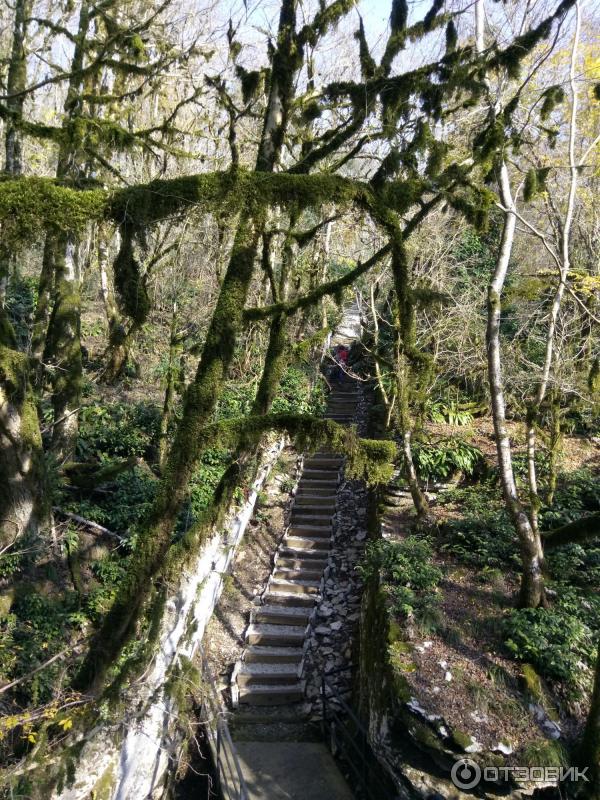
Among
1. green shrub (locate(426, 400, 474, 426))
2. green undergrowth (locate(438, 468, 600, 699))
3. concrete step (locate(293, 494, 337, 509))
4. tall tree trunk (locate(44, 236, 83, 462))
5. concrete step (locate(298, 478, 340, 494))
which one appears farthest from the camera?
green shrub (locate(426, 400, 474, 426))

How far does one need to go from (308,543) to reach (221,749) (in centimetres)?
494

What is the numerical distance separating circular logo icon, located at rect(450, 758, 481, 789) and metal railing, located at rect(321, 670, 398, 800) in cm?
79

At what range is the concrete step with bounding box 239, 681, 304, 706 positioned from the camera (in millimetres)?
8875

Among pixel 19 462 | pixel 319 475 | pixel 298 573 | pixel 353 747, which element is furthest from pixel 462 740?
pixel 319 475

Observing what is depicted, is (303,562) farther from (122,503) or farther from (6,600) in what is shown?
(6,600)

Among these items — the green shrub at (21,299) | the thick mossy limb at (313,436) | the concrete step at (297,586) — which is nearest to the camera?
the thick mossy limb at (313,436)

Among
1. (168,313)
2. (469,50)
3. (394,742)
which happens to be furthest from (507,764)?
(168,313)

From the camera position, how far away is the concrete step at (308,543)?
12270 millimetres

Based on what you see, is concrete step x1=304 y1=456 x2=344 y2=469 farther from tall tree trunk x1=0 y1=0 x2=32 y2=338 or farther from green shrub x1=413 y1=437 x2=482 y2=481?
tall tree trunk x1=0 y1=0 x2=32 y2=338

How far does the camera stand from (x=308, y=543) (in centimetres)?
1233

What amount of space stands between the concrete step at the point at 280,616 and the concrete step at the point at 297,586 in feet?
1.57

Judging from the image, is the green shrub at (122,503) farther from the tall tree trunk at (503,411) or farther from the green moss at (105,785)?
the tall tree trunk at (503,411)

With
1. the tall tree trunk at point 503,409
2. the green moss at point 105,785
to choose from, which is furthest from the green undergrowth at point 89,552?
the tall tree trunk at point 503,409

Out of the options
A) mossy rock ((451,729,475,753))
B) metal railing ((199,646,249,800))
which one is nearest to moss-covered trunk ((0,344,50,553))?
metal railing ((199,646,249,800))
